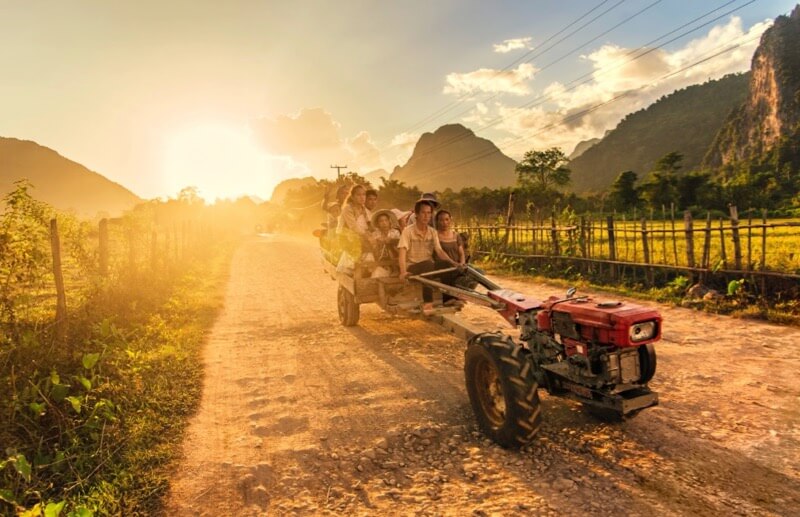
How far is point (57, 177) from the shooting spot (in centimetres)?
15312

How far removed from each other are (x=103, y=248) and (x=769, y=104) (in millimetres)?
134496

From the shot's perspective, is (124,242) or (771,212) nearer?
(124,242)

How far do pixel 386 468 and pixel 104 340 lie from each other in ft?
16.1

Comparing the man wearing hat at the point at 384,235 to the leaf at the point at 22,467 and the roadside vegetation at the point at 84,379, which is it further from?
the leaf at the point at 22,467

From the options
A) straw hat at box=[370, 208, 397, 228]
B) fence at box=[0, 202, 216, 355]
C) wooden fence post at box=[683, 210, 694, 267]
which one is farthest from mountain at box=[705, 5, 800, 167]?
fence at box=[0, 202, 216, 355]

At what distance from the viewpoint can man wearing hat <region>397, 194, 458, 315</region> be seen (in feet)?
21.2

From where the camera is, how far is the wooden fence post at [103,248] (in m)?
8.86

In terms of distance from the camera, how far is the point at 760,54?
115625mm

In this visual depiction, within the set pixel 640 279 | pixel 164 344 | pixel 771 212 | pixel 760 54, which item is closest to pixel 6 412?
pixel 164 344

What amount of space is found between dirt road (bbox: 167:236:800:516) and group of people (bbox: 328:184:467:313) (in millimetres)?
1179

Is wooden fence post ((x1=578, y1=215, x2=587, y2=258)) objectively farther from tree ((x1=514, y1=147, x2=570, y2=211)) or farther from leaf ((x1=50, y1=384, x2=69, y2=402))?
tree ((x1=514, y1=147, x2=570, y2=211))

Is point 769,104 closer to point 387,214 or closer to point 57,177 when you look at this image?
point 387,214

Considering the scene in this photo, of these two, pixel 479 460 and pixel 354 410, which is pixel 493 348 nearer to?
pixel 479 460

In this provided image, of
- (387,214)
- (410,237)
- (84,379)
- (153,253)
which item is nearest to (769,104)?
(387,214)
